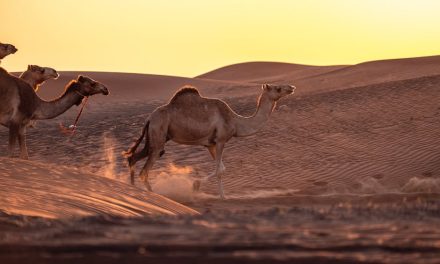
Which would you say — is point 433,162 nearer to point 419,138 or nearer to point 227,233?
point 419,138

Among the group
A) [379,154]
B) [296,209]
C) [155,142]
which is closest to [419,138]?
[379,154]

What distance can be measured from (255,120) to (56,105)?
10.4 ft

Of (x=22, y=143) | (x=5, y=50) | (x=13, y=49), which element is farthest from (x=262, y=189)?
(x=22, y=143)

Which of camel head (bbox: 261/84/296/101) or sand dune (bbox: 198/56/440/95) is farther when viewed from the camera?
sand dune (bbox: 198/56/440/95)

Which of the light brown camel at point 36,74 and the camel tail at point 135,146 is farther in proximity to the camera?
the light brown camel at point 36,74

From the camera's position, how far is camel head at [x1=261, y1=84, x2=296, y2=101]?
627 inches

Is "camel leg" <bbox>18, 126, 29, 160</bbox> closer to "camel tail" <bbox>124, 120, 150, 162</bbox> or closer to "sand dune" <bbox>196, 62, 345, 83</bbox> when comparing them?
"camel tail" <bbox>124, 120, 150, 162</bbox>

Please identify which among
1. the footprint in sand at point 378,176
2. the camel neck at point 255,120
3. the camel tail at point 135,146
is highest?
the camel neck at point 255,120

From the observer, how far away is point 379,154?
21094 millimetres

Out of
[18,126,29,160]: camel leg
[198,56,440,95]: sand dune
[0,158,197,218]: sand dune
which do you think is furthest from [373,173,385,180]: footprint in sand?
[198,56,440,95]: sand dune

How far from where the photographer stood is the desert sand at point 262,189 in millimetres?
3014

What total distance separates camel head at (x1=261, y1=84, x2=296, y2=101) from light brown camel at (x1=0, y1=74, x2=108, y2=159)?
294cm

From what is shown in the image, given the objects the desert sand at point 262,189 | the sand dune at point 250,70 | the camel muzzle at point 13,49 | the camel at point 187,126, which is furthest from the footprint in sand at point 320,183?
the sand dune at point 250,70

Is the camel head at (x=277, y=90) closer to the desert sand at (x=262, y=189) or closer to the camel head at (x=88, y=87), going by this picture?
the desert sand at (x=262, y=189)
